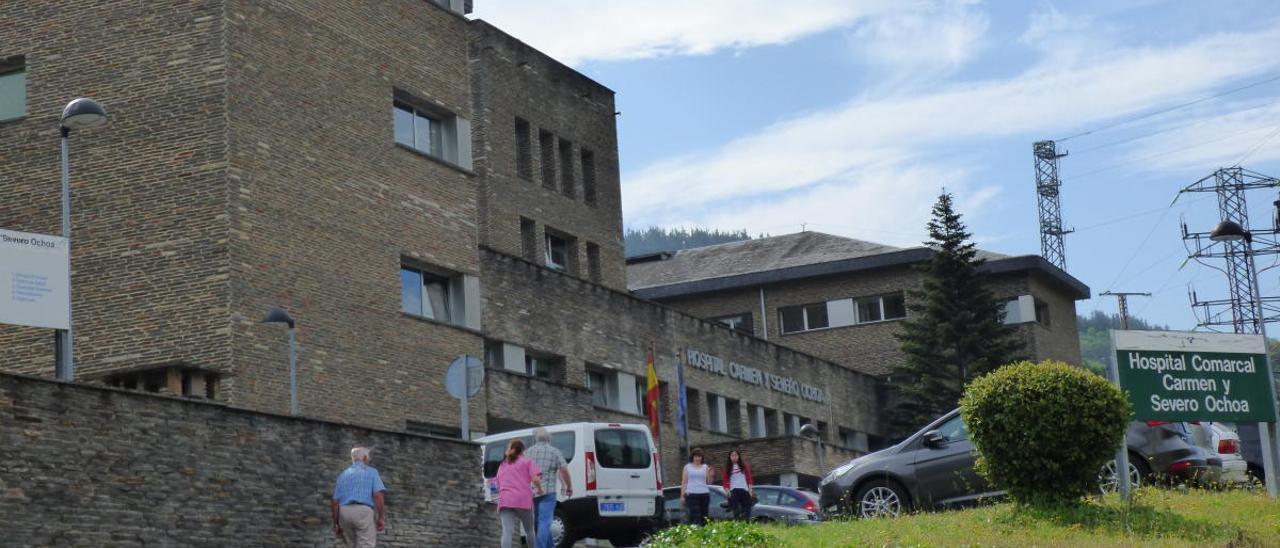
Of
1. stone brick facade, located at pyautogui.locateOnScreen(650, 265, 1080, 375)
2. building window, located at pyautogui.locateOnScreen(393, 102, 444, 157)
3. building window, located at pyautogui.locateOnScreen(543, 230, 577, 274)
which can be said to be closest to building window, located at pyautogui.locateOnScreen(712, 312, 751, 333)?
stone brick facade, located at pyautogui.locateOnScreen(650, 265, 1080, 375)

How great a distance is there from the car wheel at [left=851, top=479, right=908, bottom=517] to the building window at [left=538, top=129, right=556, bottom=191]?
25.2 metres

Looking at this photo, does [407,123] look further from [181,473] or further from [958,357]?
[958,357]

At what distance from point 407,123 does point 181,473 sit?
16.9 metres

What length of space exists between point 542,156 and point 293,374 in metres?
22.1

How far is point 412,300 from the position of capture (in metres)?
34.8

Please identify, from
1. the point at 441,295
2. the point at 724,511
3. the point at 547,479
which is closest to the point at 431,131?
the point at 441,295

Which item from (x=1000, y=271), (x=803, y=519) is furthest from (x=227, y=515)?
(x=1000, y=271)

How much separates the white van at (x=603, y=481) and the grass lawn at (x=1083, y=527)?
3.60 m

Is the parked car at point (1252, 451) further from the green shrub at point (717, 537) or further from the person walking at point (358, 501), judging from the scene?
the person walking at point (358, 501)

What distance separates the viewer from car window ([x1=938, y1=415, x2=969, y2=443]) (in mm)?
24484

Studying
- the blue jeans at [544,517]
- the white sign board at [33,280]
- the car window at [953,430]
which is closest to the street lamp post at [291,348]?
the blue jeans at [544,517]

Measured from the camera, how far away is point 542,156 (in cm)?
4953

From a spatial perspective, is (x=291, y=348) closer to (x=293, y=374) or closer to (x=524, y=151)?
(x=293, y=374)

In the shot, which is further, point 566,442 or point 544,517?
point 566,442
